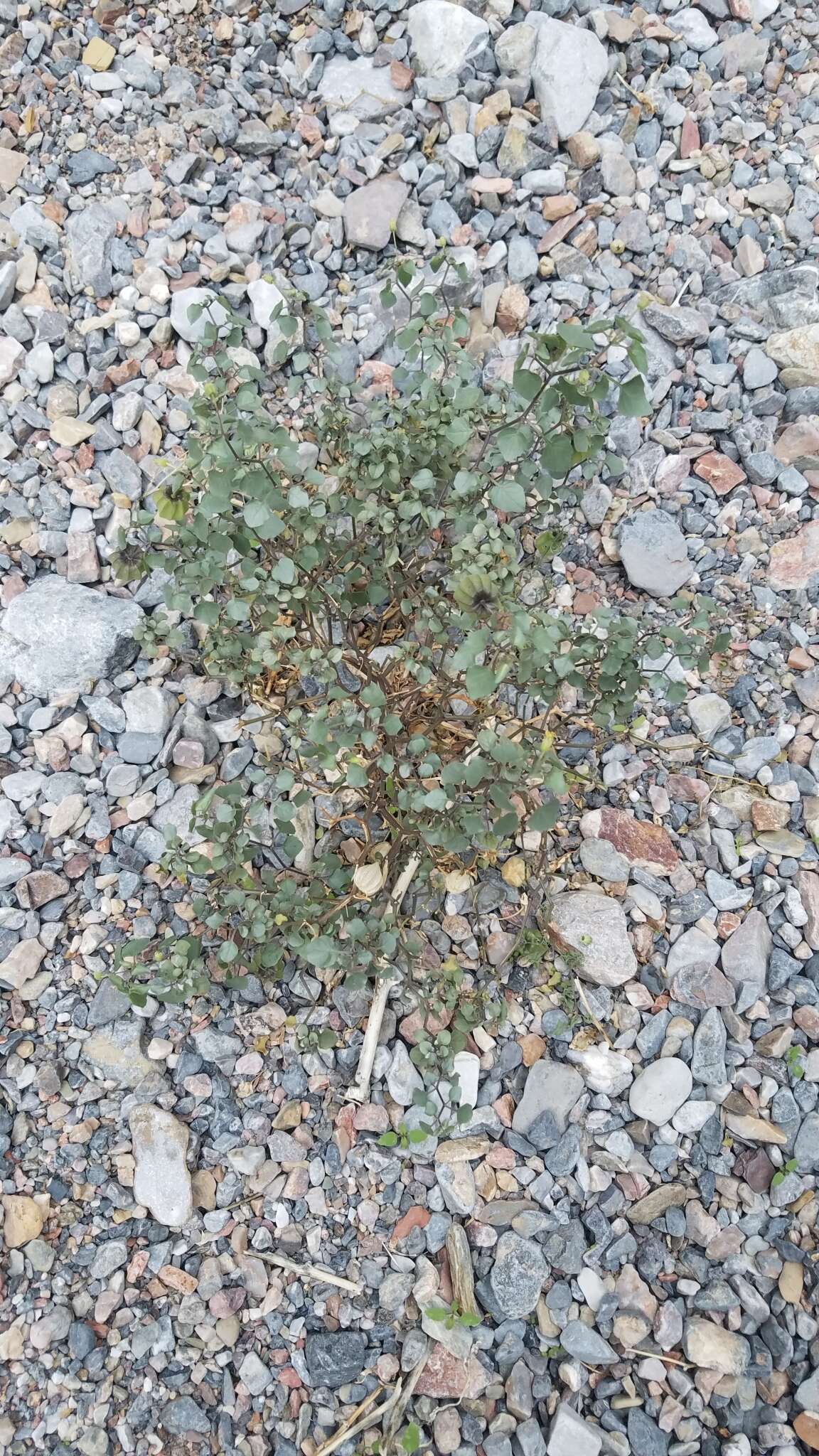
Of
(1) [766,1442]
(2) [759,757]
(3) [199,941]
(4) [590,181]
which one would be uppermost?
(4) [590,181]

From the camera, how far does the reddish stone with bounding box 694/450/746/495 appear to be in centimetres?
294

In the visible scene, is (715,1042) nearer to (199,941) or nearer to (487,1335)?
(487,1335)

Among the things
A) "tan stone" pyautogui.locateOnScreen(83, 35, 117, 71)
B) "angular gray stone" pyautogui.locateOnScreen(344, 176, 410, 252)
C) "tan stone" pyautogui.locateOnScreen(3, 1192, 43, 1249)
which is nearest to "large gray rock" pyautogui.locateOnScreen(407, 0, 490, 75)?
"angular gray stone" pyautogui.locateOnScreen(344, 176, 410, 252)

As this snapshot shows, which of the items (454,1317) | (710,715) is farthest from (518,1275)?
(710,715)

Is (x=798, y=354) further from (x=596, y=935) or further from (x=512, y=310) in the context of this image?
(x=596, y=935)

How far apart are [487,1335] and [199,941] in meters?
1.04

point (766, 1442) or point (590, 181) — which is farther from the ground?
point (590, 181)

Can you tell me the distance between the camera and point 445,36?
3352 millimetres

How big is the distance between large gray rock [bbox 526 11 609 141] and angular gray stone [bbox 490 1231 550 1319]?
326 centimetres

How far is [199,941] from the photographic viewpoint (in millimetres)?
2287

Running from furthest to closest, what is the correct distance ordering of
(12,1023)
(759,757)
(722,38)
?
(722,38), (759,757), (12,1023)

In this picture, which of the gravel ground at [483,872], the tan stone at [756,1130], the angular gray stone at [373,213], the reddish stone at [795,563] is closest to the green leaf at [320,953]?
the gravel ground at [483,872]

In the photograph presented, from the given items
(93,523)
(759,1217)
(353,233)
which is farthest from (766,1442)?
(353,233)

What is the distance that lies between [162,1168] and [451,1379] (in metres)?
0.76
